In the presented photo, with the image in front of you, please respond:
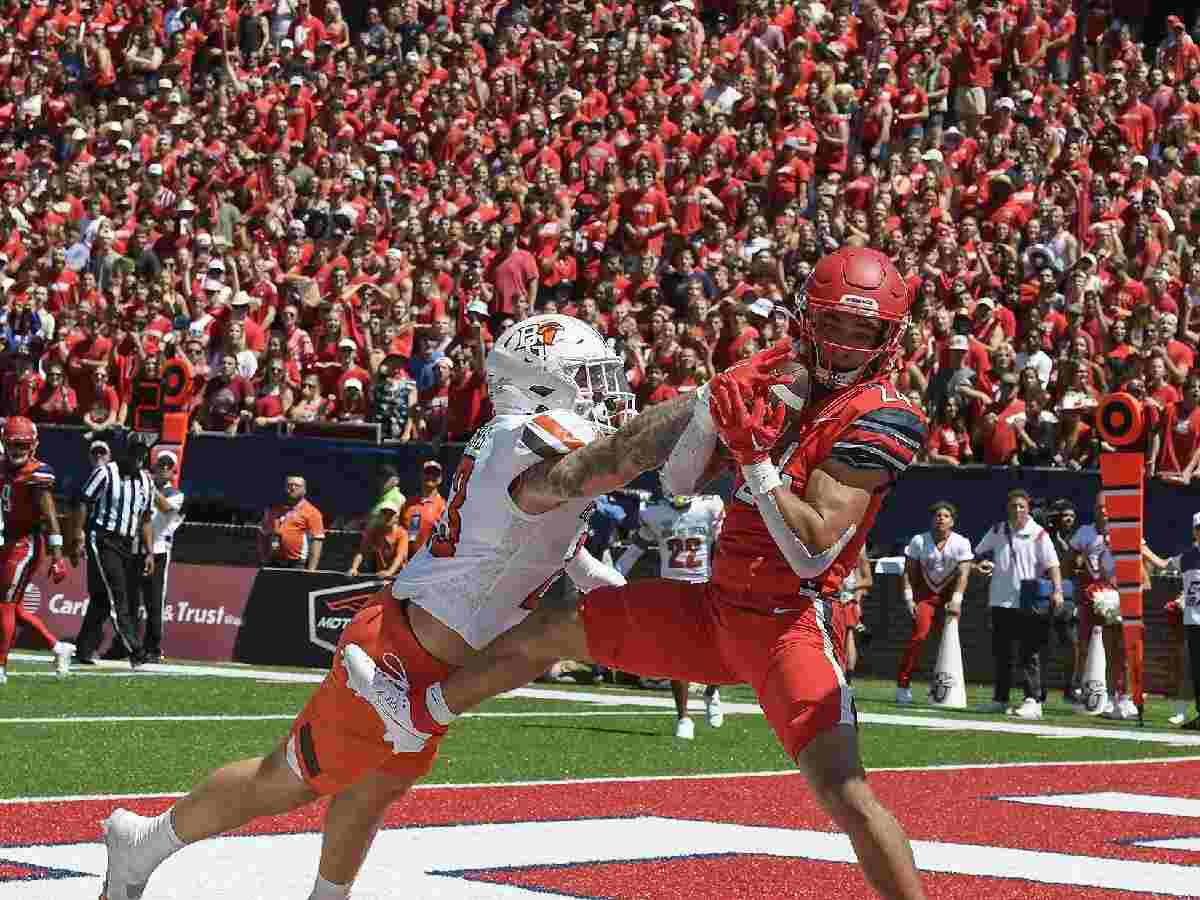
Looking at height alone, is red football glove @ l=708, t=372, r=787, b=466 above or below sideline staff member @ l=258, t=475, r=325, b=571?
above

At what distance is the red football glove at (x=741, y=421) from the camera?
5.03 meters

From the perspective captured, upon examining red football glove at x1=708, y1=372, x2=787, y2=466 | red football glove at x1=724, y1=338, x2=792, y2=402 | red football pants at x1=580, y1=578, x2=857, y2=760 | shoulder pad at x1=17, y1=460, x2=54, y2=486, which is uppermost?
red football glove at x1=724, y1=338, x2=792, y2=402

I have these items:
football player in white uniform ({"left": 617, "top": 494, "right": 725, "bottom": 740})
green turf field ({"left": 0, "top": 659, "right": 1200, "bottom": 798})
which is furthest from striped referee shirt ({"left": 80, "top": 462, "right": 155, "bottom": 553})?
football player in white uniform ({"left": 617, "top": 494, "right": 725, "bottom": 740})

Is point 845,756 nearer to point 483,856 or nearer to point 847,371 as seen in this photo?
point 847,371

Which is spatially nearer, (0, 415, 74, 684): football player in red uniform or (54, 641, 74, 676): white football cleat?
(0, 415, 74, 684): football player in red uniform

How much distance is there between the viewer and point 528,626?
564 centimetres

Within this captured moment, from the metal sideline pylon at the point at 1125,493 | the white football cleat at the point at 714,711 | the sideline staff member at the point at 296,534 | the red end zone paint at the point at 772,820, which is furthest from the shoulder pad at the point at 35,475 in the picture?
the metal sideline pylon at the point at 1125,493

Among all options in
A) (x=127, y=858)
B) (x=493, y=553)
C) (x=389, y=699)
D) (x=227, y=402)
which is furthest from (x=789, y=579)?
(x=227, y=402)

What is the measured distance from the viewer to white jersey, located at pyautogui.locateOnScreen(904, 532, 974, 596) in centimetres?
1580

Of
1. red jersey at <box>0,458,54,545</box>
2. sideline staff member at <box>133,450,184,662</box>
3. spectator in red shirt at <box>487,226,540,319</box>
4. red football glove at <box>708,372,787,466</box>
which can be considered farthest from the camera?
spectator in red shirt at <box>487,226,540,319</box>

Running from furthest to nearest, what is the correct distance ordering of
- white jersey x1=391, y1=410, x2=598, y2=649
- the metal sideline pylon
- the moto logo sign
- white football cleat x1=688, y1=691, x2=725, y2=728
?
the moto logo sign → the metal sideline pylon → white football cleat x1=688, y1=691, x2=725, y2=728 → white jersey x1=391, y1=410, x2=598, y2=649

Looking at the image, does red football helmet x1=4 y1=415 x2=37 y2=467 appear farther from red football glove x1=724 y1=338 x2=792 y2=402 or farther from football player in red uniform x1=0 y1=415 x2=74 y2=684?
red football glove x1=724 y1=338 x2=792 y2=402

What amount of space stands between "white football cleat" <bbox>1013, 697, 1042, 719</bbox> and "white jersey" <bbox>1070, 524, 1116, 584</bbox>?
1.18 m

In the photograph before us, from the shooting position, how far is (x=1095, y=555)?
15758 mm
